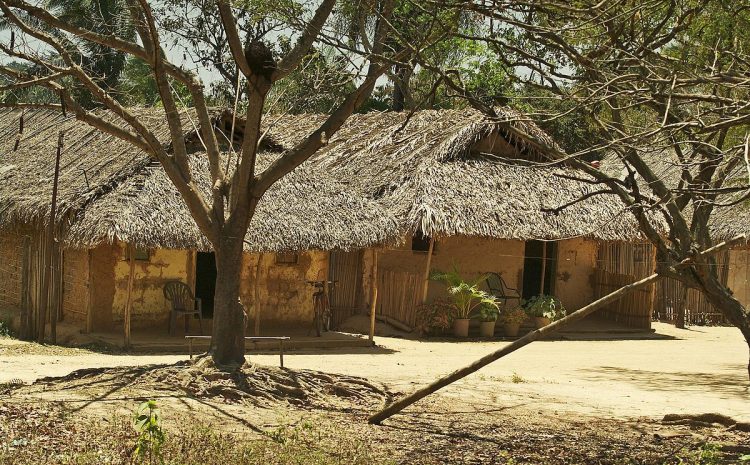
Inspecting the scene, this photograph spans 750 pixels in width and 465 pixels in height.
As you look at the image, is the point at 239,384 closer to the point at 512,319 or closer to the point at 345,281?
the point at 345,281

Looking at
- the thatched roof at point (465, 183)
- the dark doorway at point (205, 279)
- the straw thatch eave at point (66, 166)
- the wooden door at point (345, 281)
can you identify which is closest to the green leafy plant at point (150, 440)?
the straw thatch eave at point (66, 166)

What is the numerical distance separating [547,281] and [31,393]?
41.2 feet

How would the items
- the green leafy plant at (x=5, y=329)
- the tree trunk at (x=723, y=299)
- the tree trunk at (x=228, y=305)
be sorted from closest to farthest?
1. the tree trunk at (x=723, y=299)
2. the tree trunk at (x=228, y=305)
3. the green leafy plant at (x=5, y=329)

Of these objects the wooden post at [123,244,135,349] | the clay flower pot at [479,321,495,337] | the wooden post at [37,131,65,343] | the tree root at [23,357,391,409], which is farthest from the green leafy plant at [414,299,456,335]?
the tree root at [23,357,391,409]

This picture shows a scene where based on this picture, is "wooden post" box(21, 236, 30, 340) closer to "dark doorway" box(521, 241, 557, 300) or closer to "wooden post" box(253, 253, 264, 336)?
"wooden post" box(253, 253, 264, 336)

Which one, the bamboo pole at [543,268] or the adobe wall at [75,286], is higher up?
the bamboo pole at [543,268]

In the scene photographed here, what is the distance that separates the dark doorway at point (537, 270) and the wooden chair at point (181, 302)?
22.3 ft

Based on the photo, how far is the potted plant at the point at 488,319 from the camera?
59.5ft

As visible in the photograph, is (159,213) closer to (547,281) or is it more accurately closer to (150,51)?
(150,51)

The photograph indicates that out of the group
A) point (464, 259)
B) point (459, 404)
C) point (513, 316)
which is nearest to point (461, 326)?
point (513, 316)

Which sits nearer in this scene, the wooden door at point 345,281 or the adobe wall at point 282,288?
the adobe wall at point 282,288

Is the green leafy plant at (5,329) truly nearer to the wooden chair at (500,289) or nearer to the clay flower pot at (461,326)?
the clay flower pot at (461,326)

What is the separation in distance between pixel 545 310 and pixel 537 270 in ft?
5.18

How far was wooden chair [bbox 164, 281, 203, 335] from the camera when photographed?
51.8ft
